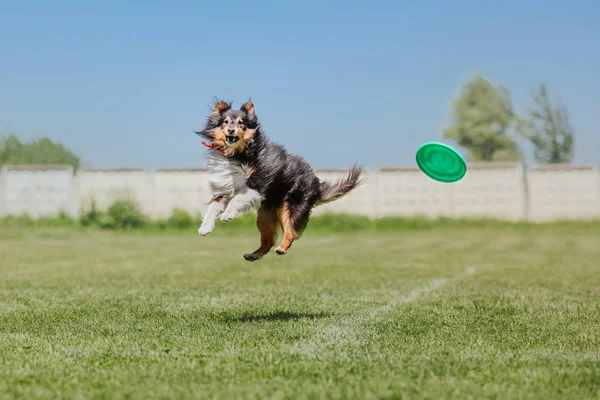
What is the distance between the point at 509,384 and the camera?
4664 millimetres

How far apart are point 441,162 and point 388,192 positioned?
23.8 meters

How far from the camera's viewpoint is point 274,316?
7770 millimetres

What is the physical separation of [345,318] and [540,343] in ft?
6.64

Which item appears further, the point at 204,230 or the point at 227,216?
the point at 204,230

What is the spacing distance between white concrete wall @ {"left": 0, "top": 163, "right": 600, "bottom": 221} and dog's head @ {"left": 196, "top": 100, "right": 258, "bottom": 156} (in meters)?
25.3

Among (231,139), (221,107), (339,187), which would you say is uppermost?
(221,107)

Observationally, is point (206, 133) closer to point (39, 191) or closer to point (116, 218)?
point (116, 218)

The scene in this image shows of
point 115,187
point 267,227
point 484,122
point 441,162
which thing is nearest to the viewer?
point 267,227

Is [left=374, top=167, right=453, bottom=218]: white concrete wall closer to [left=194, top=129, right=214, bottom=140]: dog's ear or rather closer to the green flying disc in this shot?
the green flying disc

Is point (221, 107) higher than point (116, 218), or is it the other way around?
point (221, 107)

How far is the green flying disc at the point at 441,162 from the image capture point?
8.56 metres

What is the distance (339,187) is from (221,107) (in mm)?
1544

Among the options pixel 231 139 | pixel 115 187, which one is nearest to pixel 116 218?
pixel 115 187

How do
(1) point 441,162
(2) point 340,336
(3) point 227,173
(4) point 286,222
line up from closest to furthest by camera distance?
1. (2) point 340,336
2. (3) point 227,173
3. (4) point 286,222
4. (1) point 441,162
